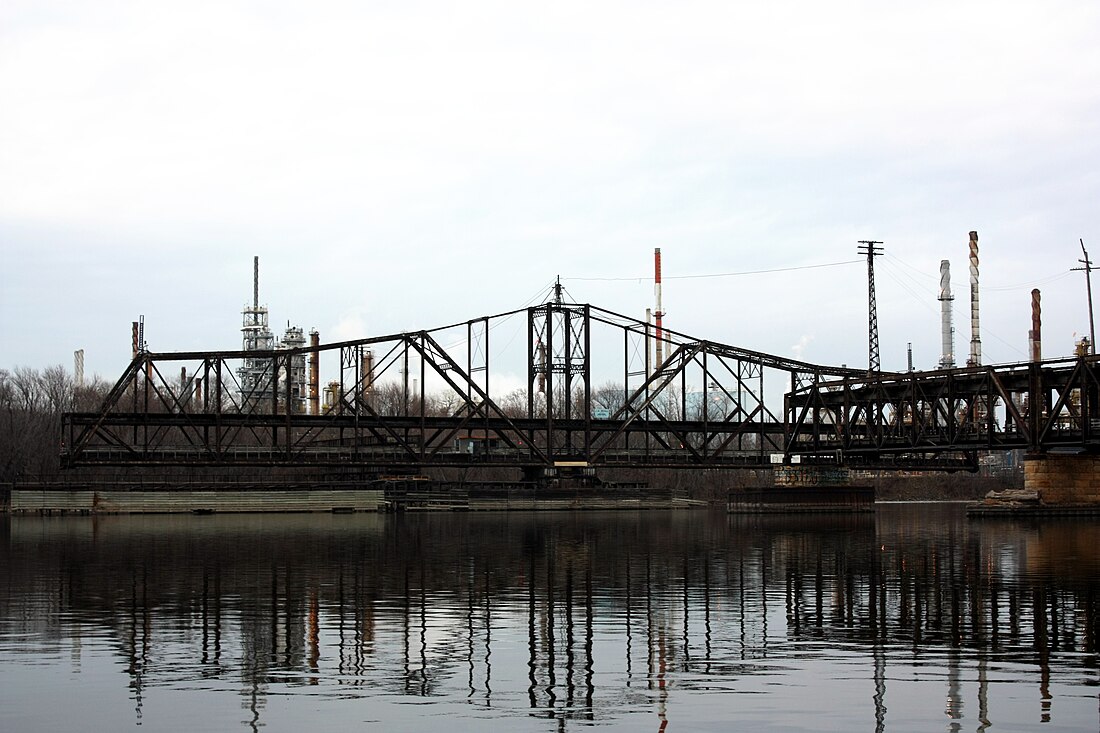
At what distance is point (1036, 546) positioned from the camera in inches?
2082

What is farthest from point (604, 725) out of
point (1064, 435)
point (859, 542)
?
point (1064, 435)

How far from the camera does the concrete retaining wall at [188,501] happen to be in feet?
340

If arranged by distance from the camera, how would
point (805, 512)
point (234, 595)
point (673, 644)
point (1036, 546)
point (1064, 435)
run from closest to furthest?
point (673, 644)
point (234, 595)
point (1036, 546)
point (1064, 435)
point (805, 512)

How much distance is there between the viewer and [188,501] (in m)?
109

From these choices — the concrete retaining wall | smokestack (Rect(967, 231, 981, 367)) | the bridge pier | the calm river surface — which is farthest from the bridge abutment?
smokestack (Rect(967, 231, 981, 367))

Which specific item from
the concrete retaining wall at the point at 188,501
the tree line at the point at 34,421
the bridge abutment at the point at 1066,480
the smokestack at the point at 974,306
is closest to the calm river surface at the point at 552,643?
the bridge abutment at the point at 1066,480

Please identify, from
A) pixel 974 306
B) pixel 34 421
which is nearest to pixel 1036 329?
pixel 974 306

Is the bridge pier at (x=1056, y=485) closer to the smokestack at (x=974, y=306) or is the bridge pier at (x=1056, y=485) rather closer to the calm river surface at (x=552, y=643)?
the calm river surface at (x=552, y=643)

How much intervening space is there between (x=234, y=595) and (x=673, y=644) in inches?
543

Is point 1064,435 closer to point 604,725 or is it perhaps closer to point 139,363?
point 139,363

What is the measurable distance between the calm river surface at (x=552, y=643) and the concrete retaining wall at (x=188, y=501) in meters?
59.5

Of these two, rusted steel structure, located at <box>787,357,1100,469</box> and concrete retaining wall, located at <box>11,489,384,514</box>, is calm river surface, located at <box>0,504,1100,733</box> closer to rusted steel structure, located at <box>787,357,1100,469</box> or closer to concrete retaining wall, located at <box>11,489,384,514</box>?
rusted steel structure, located at <box>787,357,1100,469</box>

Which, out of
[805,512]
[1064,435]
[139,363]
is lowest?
[805,512]

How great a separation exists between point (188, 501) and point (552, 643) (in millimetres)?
90580
